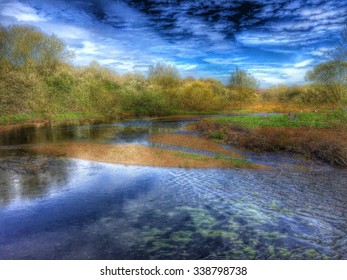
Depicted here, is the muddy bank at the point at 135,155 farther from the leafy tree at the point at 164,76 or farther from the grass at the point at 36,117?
the leafy tree at the point at 164,76

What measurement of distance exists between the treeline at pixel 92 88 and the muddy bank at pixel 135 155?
13968 millimetres

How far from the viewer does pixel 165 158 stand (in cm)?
1828

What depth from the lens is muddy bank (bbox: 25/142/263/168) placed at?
16.9 meters

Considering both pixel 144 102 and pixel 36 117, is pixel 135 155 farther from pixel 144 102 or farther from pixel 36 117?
pixel 144 102

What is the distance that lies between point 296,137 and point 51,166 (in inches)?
725

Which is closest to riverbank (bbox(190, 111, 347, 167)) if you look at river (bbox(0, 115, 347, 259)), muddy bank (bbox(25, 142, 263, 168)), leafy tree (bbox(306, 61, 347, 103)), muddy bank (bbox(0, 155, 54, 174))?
river (bbox(0, 115, 347, 259))

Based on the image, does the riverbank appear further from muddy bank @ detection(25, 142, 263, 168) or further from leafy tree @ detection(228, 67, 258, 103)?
leafy tree @ detection(228, 67, 258, 103)

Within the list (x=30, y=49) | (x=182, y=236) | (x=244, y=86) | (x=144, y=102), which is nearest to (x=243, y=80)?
(x=244, y=86)

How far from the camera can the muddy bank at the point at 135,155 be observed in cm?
1692

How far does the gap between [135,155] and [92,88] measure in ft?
129

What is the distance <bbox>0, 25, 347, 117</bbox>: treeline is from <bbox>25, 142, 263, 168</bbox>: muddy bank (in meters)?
14.0

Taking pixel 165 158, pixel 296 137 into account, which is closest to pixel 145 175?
pixel 165 158

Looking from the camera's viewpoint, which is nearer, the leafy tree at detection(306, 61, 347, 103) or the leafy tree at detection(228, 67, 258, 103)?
the leafy tree at detection(306, 61, 347, 103)

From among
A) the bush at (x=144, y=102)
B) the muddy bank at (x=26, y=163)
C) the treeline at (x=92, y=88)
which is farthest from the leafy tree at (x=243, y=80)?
the muddy bank at (x=26, y=163)
